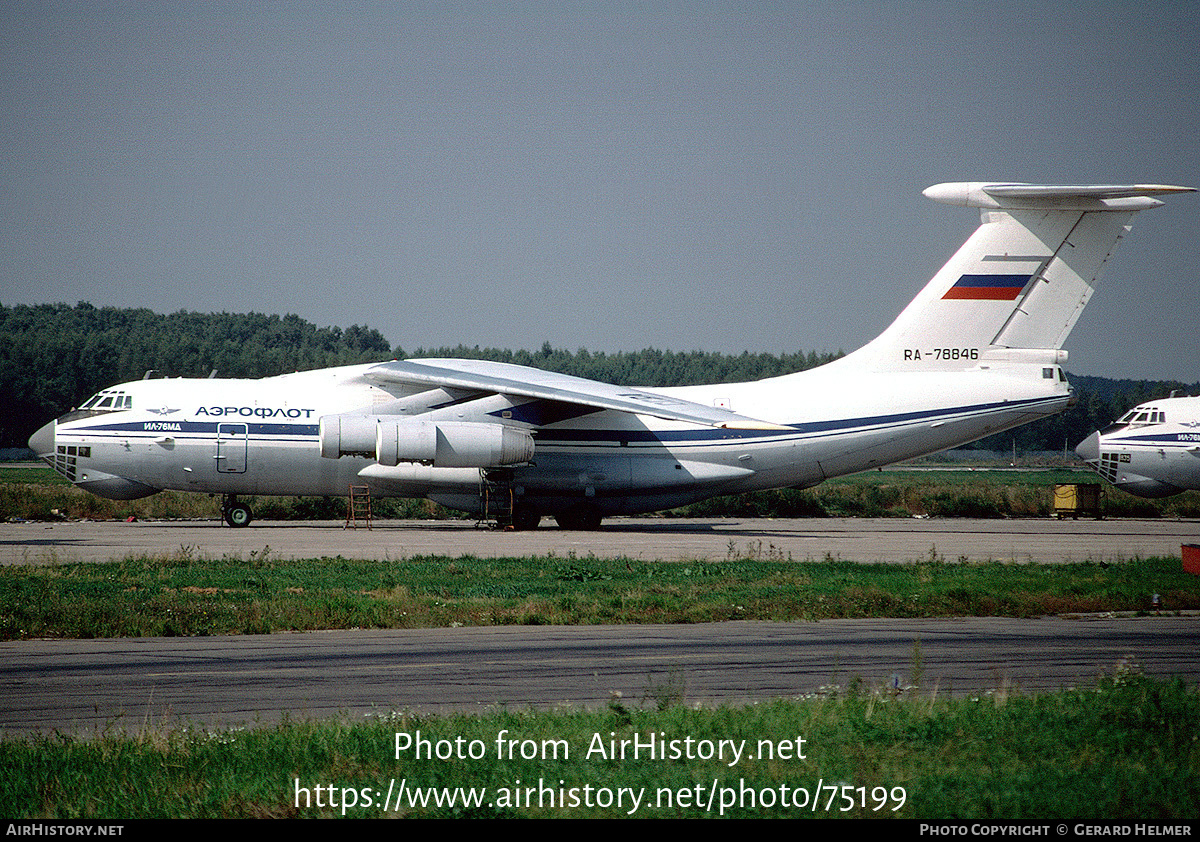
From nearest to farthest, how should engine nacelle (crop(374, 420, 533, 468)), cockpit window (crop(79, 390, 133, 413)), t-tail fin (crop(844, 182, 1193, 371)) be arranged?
1. engine nacelle (crop(374, 420, 533, 468))
2. t-tail fin (crop(844, 182, 1193, 371))
3. cockpit window (crop(79, 390, 133, 413))

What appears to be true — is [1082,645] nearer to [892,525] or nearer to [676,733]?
[676,733]

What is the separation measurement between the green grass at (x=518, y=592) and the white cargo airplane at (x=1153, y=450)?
1326 cm

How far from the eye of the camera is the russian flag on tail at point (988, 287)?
80.2 ft

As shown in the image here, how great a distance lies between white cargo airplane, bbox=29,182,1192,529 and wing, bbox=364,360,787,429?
0.31 ft

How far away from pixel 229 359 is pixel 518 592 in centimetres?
7701

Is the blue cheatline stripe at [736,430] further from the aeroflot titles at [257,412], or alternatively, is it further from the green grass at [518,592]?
the green grass at [518,592]

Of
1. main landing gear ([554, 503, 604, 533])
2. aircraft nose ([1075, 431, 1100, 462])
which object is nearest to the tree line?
aircraft nose ([1075, 431, 1100, 462])

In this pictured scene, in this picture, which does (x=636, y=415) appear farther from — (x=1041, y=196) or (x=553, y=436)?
(x=1041, y=196)

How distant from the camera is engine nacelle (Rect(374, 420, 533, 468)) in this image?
913 inches

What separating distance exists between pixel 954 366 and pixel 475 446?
1114cm

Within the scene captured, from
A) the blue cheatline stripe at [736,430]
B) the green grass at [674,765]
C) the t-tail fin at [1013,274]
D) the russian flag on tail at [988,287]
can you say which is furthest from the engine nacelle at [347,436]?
the green grass at [674,765]

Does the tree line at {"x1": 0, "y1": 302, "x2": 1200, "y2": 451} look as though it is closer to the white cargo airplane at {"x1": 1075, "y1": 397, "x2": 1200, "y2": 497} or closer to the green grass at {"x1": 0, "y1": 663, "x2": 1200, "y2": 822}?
the white cargo airplane at {"x1": 1075, "y1": 397, "x2": 1200, "y2": 497}
